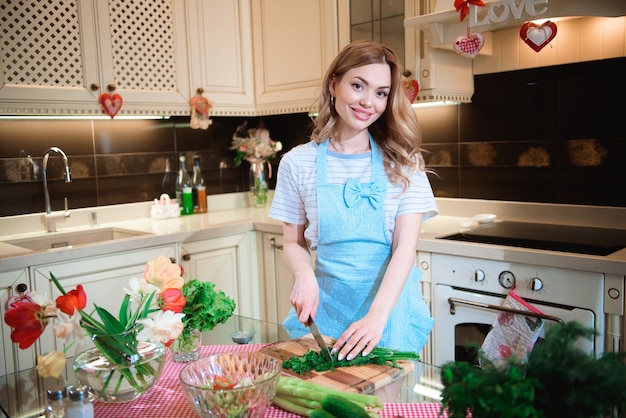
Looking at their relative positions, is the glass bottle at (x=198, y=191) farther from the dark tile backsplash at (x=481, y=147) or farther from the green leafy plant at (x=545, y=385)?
the green leafy plant at (x=545, y=385)

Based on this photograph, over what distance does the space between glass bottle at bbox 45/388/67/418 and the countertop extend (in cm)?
121

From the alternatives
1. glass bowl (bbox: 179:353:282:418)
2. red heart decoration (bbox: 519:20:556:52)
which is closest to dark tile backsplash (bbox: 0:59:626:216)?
red heart decoration (bbox: 519:20:556:52)

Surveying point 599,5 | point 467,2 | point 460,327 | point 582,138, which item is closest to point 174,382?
point 460,327

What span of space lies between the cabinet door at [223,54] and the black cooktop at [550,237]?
1377mm

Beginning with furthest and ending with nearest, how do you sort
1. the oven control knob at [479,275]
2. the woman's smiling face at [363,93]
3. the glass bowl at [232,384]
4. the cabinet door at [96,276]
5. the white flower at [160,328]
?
the cabinet door at [96,276]
the oven control knob at [479,275]
the woman's smiling face at [363,93]
the white flower at [160,328]
the glass bowl at [232,384]

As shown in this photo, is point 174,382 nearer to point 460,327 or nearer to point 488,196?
point 460,327

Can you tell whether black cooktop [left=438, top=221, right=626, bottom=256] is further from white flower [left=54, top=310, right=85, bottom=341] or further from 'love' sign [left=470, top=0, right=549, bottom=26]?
white flower [left=54, top=310, right=85, bottom=341]

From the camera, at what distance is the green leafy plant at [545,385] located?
2.07 feet

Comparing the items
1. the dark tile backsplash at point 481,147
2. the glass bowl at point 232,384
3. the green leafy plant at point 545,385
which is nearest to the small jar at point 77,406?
the glass bowl at point 232,384

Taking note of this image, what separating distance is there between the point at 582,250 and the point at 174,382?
4.50 feet

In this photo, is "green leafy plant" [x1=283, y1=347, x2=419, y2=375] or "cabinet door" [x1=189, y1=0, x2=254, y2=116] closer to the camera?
"green leafy plant" [x1=283, y1=347, x2=419, y2=375]

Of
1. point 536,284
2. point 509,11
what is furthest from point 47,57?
point 536,284

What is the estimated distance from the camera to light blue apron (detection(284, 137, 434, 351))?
4.88 ft

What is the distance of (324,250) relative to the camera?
1.55m
